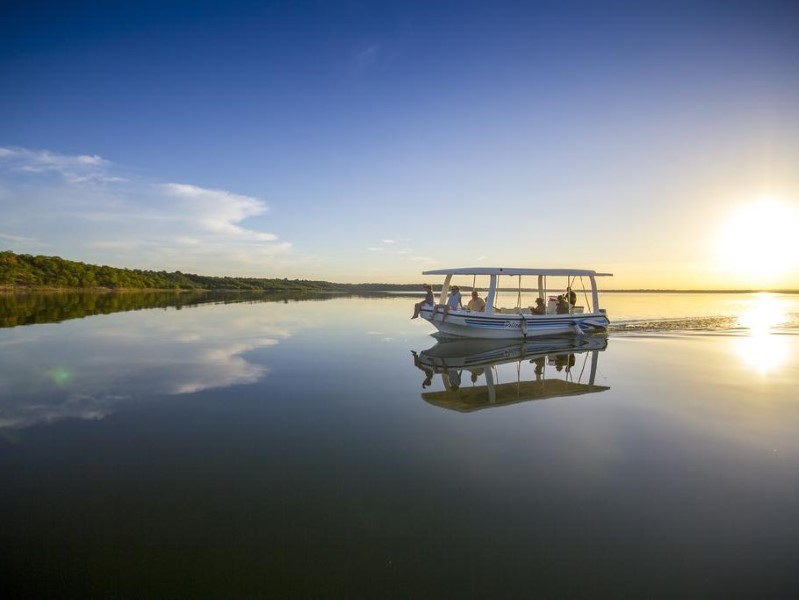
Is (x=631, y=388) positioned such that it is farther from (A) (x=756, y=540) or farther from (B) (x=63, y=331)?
(B) (x=63, y=331)

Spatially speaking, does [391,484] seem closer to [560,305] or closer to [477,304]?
[477,304]

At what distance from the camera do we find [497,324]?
23000 mm

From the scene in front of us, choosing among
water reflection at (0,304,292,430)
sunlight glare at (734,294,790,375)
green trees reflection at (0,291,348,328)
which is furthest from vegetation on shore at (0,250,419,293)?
sunlight glare at (734,294,790,375)

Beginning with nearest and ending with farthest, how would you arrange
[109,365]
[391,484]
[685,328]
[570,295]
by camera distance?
[391,484] → [109,365] → [570,295] → [685,328]

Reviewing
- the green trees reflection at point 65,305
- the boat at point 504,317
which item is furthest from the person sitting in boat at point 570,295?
the green trees reflection at point 65,305

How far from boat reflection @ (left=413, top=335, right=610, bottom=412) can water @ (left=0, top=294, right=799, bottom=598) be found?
6.8 inches

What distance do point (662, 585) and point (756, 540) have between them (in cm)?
173

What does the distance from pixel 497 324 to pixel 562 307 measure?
5874 millimetres

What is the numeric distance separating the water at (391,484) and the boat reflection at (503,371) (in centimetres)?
17

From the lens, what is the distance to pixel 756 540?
5000 millimetres

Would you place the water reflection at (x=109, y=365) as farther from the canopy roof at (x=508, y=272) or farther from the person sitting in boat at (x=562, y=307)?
the person sitting in boat at (x=562, y=307)

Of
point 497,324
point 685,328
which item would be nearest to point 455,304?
point 497,324

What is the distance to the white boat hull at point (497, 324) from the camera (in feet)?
75.2

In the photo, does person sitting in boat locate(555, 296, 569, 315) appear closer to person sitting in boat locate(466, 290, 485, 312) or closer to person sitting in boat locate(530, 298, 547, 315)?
person sitting in boat locate(530, 298, 547, 315)
